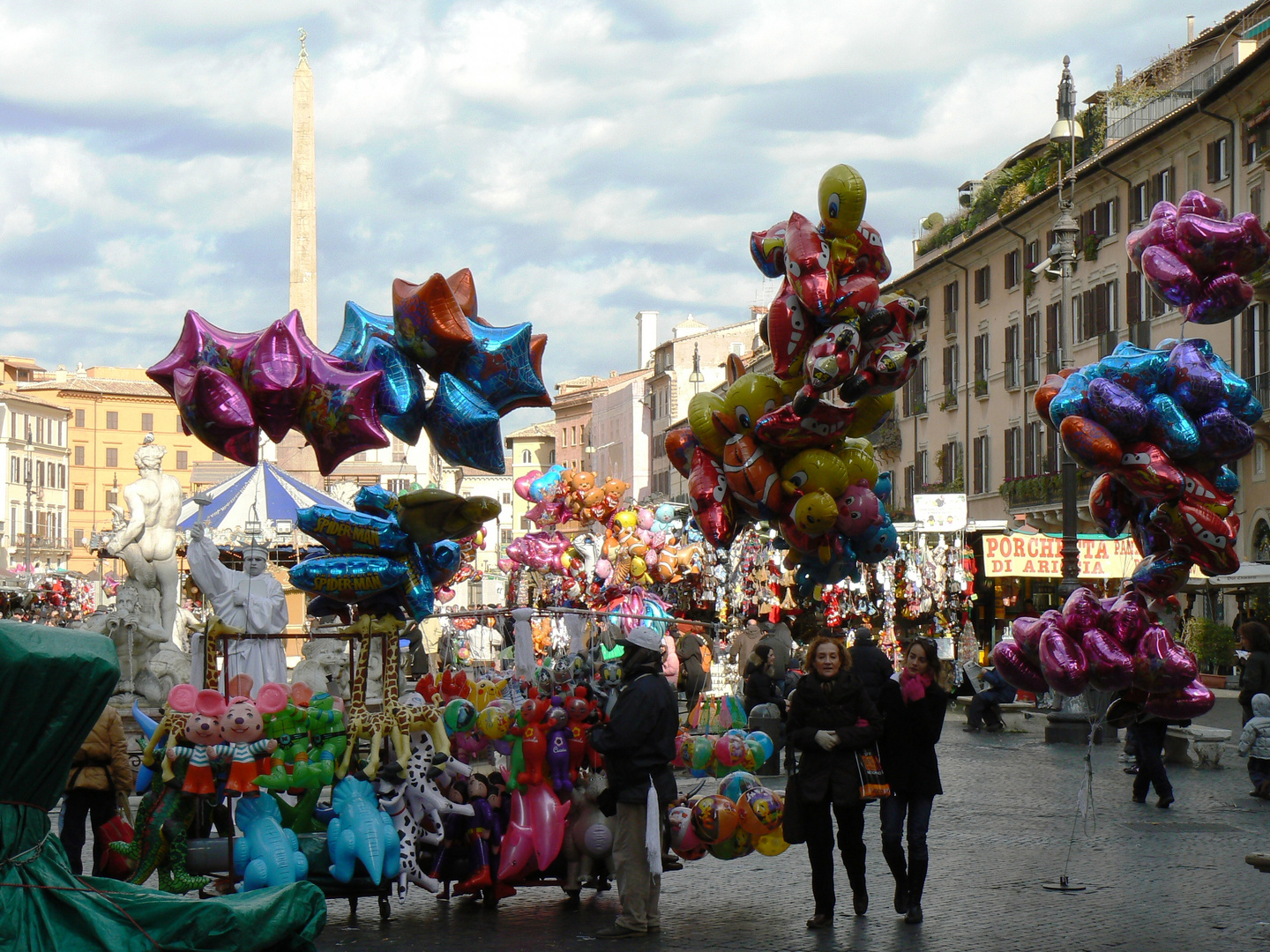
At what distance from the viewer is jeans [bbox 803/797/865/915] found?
8.18 metres

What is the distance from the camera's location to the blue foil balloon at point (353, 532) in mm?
9000

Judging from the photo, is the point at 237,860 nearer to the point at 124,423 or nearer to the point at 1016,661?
the point at 1016,661

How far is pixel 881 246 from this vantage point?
32.8 ft

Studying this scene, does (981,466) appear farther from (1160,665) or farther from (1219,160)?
(1160,665)

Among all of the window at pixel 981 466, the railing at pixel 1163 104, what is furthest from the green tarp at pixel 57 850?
the window at pixel 981 466

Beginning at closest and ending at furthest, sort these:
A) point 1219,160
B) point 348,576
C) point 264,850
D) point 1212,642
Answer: point 264,850, point 348,576, point 1212,642, point 1219,160

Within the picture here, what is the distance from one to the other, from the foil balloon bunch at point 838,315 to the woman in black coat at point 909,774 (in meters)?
1.81

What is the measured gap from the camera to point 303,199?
35.2 meters

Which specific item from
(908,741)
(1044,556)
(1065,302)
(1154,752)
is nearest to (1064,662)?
(908,741)

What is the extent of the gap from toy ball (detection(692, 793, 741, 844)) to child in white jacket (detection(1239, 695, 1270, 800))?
255 inches

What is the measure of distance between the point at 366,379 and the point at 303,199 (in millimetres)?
27535

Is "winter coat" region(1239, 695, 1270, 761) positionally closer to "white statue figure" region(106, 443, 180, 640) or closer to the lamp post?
the lamp post

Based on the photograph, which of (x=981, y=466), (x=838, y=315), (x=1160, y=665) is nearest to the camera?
(x=1160, y=665)

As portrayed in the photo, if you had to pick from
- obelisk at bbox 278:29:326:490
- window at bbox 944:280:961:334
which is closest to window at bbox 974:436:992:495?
window at bbox 944:280:961:334
